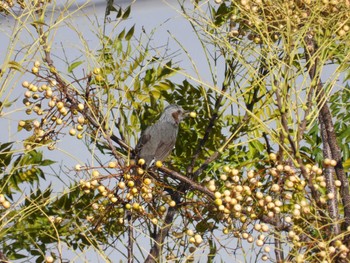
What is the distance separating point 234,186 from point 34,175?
2.32ft

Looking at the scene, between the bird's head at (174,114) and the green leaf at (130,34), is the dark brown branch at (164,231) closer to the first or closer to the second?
the bird's head at (174,114)

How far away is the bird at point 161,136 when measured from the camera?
1.71m

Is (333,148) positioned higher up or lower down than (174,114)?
lower down

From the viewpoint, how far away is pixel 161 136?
174 cm

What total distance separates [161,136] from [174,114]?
0.27 feet

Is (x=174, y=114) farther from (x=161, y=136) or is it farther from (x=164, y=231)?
Answer: (x=164, y=231)

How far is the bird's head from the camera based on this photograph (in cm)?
177

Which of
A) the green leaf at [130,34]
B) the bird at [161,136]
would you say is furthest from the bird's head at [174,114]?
the green leaf at [130,34]

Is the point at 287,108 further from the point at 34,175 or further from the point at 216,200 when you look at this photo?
the point at 34,175

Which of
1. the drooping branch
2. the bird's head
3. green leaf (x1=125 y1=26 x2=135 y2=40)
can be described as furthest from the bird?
the drooping branch

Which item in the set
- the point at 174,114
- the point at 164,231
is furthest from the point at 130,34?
the point at 164,231

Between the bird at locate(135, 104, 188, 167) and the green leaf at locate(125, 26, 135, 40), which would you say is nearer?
the bird at locate(135, 104, 188, 167)

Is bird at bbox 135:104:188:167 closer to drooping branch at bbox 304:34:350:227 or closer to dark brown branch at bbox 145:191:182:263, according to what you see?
dark brown branch at bbox 145:191:182:263

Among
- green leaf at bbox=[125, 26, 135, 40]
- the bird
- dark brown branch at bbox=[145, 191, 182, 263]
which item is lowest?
dark brown branch at bbox=[145, 191, 182, 263]
